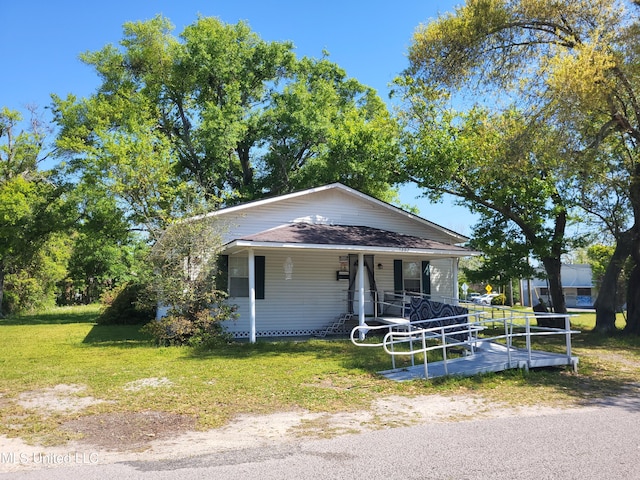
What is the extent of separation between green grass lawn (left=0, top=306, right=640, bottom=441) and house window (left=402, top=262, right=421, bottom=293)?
497 cm

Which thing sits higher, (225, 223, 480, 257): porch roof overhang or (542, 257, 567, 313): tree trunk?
(225, 223, 480, 257): porch roof overhang

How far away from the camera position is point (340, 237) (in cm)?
1439

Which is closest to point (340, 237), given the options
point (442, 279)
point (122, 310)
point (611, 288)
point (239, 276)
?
point (239, 276)

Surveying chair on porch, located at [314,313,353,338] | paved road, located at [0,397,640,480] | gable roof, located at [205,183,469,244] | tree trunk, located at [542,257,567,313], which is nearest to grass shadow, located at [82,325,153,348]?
gable roof, located at [205,183,469,244]

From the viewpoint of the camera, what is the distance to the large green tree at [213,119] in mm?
23578

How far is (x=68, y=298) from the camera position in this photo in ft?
142

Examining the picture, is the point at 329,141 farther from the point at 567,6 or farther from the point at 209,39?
the point at 567,6

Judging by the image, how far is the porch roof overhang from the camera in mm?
13109

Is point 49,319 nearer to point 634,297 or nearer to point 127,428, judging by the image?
point 127,428

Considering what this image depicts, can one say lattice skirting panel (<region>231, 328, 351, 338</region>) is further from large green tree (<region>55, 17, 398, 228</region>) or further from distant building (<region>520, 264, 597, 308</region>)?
distant building (<region>520, 264, 597, 308</region>)

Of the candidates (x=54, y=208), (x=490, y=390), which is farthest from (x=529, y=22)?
(x=54, y=208)

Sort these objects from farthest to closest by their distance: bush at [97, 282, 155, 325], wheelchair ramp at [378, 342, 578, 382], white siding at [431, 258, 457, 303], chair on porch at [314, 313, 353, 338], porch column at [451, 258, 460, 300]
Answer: bush at [97, 282, 155, 325]
white siding at [431, 258, 457, 303]
porch column at [451, 258, 460, 300]
chair on porch at [314, 313, 353, 338]
wheelchair ramp at [378, 342, 578, 382]

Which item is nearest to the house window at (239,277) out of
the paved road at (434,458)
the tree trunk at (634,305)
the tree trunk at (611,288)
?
the paved road at (434,458)

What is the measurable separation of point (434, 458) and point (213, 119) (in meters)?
24.0
